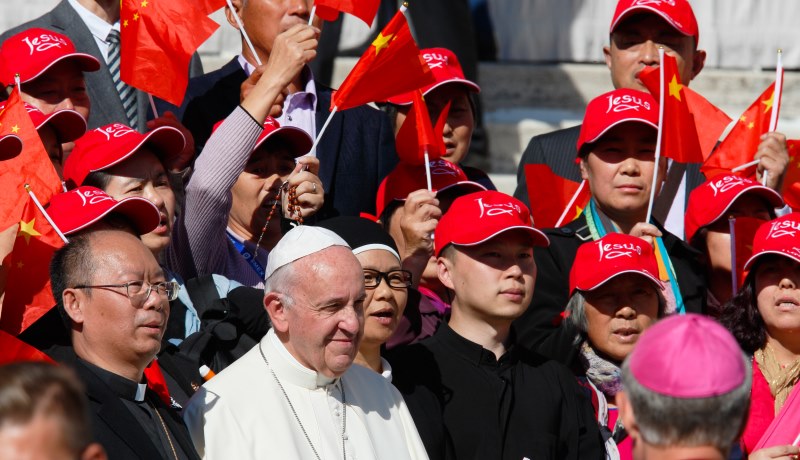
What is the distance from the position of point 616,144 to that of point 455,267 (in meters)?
1.20

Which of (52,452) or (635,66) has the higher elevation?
(52,452)

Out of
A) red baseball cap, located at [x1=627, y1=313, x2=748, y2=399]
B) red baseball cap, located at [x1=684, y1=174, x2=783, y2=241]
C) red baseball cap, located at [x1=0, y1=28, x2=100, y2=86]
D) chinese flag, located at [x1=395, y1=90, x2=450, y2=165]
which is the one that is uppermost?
red baseball cap, located at [x1=627, y1=313, x2=748, y2=399]

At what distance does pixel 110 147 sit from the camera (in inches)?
210

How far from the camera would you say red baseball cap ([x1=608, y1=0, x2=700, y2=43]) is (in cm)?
680

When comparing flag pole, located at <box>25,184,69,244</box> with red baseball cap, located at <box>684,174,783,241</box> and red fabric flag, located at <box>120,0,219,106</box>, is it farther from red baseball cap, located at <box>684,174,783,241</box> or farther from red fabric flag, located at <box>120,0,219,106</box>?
red baseball cap, located at <box>684,174,783,241</box>

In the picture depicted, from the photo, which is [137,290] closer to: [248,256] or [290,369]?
[290,369]

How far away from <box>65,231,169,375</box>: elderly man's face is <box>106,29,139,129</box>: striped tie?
225 cm

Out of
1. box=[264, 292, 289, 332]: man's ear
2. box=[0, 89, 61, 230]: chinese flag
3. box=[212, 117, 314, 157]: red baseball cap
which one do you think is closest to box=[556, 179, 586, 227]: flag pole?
box=[212, 117, 314, 157]: red baseball cap

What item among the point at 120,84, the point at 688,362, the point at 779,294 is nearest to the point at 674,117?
the point at 779,294

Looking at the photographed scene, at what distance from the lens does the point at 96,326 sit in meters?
4.39

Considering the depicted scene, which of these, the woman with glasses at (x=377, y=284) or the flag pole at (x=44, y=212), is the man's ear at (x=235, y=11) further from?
the flag pole at (x=44, y=212)

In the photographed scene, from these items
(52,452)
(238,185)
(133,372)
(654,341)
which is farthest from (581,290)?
(52,452)

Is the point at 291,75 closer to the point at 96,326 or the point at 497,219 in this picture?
the point at 497,219

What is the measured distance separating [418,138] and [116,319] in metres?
2.10
